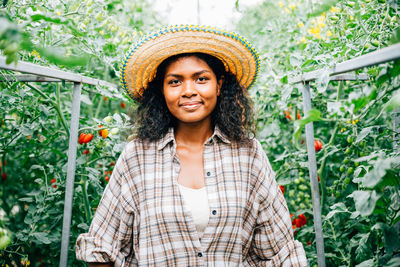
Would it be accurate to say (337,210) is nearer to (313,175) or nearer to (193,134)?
(313,175)

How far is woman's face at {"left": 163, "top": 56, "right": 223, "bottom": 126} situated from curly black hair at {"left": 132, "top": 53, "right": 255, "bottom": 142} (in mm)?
95

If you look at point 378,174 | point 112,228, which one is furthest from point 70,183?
point 378,174

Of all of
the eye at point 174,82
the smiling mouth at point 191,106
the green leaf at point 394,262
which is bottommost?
the green leaf at point 394,262

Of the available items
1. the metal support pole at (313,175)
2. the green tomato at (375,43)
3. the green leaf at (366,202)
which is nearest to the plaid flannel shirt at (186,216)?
the metal support pole at (313,175)

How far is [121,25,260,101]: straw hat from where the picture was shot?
131cm

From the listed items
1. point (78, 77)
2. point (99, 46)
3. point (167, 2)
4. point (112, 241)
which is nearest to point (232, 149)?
point (112, 241)

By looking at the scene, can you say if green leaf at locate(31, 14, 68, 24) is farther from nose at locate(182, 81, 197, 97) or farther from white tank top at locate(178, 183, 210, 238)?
white tank top at locate(178, 183, 210, 238)

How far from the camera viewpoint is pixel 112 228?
1387mm

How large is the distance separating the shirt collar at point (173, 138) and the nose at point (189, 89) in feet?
0.74

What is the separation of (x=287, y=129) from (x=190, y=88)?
45.8 inches

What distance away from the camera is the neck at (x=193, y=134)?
1.51 meters

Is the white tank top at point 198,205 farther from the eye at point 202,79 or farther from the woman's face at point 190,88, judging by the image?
the eye at point 202,79

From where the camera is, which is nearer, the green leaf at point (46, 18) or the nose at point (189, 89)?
the green leaf at point (46, 18)

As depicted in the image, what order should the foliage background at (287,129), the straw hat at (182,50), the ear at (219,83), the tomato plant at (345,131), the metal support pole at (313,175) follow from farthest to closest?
the ear at (219,83), the metal support pole at (313,175), the straw hat at (182,50), the foliage background at (287,129), the tomato plant at (345,131)
